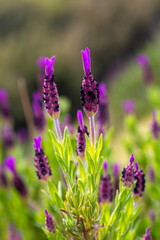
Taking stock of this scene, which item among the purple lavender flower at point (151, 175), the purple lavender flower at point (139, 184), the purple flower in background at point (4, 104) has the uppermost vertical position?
the purple flower in background at point (4, 104)

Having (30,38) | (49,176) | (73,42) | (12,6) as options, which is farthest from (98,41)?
(49,176)

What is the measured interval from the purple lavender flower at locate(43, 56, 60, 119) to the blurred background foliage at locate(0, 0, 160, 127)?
7716 mm

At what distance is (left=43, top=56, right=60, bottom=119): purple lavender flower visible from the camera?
36.4 inches

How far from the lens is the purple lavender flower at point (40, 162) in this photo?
3.38ft

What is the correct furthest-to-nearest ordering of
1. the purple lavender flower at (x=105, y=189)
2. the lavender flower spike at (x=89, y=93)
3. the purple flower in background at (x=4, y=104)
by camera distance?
1. the purple flower in background at (x=4, y=104)
2. the purple lavender flower at (x=105, y=189)
3. the lavender flower spike at (x=89, y=93)

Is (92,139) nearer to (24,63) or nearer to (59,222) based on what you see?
(59,222)

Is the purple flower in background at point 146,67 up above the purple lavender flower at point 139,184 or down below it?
above

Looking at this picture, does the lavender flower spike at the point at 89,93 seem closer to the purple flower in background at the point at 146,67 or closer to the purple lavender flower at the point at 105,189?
the purple lavender flower at the point at 105,189

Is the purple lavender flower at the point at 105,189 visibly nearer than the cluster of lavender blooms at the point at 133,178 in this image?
No

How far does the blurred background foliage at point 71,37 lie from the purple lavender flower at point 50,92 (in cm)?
772

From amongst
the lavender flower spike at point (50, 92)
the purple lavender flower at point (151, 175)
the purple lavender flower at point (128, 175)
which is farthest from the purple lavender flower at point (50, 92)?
the purple lavender flower at point (151, 175)

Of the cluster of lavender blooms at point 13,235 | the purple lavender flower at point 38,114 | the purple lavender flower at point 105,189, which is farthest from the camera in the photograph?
the cluster of lavender blooms at point 13,235

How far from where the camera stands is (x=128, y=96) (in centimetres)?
791

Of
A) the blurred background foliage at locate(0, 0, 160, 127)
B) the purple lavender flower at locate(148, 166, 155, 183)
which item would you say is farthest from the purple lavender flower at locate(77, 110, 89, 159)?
the blurred background foliage at locate(0, 0, 160, 127)
